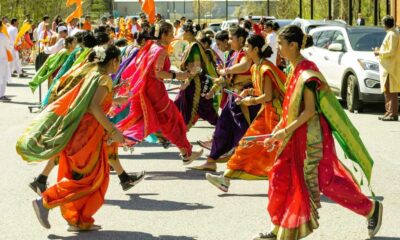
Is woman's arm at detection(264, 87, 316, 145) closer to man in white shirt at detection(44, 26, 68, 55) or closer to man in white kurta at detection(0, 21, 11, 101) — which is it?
man in white shirt at detection(44, 26, 68, 55)

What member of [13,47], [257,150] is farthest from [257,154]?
[13,47]

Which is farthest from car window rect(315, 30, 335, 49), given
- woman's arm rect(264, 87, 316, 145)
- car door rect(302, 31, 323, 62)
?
woman's arm rect(264, 87, 316, 145)

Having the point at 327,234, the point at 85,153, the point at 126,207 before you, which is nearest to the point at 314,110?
the point at 327,234

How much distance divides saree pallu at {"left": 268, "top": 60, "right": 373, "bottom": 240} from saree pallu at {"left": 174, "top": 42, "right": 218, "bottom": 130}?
5398mm

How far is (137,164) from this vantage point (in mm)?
11250

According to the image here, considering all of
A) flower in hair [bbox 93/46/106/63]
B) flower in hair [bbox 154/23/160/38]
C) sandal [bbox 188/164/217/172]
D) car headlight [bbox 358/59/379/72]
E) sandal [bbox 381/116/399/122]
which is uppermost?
flower in hair [bbox 154/23/160/38]

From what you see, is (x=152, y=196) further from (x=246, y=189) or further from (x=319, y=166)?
(x=319, y=166)

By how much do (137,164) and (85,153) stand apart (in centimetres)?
394

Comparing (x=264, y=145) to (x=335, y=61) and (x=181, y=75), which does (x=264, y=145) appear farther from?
(x=335, y=61)

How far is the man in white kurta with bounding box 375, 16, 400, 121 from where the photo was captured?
50.7ft

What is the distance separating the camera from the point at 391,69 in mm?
15547

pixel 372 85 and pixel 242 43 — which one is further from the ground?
pixel 242 43

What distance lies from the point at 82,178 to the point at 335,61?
11.2 meters

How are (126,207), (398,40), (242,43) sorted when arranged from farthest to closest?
(398,40) → (242,43) → (126,207)
